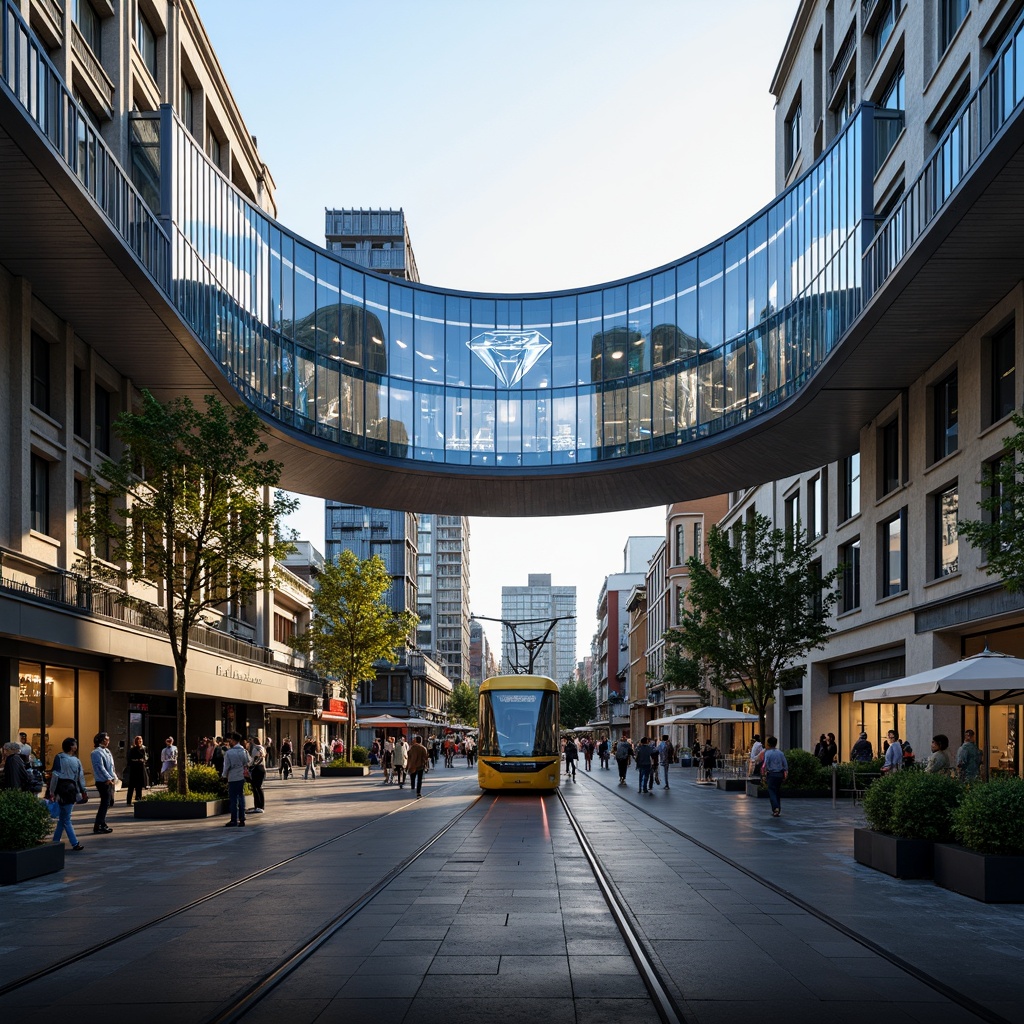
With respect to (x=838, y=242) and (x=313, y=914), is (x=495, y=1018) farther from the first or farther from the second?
(x=838, y=242)

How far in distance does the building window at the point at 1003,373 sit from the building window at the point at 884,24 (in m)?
10.3

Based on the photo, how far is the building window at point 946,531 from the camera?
28797 mm

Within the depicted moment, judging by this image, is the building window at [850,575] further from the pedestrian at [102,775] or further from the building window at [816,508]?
the pedestrian at [102,775]

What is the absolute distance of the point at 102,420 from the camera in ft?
106

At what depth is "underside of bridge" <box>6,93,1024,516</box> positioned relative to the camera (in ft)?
68.5

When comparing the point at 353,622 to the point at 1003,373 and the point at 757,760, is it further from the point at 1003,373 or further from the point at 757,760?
the point at 1003,373

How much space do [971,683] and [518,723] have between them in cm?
1853

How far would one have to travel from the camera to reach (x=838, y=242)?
34156mm

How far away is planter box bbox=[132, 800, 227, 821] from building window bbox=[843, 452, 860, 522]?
22105mm

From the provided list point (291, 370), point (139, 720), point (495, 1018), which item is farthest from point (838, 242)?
point (495, 1018)

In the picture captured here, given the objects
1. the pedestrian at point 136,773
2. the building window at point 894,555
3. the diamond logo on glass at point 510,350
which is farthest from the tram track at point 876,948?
the diamond logo on glass at point 510,350

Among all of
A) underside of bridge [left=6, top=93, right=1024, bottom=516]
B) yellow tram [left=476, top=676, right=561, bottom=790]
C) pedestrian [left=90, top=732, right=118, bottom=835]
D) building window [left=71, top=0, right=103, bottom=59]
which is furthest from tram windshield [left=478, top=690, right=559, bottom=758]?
building window [left=71, top=0, right=103, bottom=59]

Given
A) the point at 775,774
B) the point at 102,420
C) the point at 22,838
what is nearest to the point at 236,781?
the point at 22,838

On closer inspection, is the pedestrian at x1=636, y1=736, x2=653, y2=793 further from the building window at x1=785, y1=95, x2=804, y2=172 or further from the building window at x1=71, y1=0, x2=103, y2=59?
the building window at x1=71, y1=0, x2=103, y2=59
